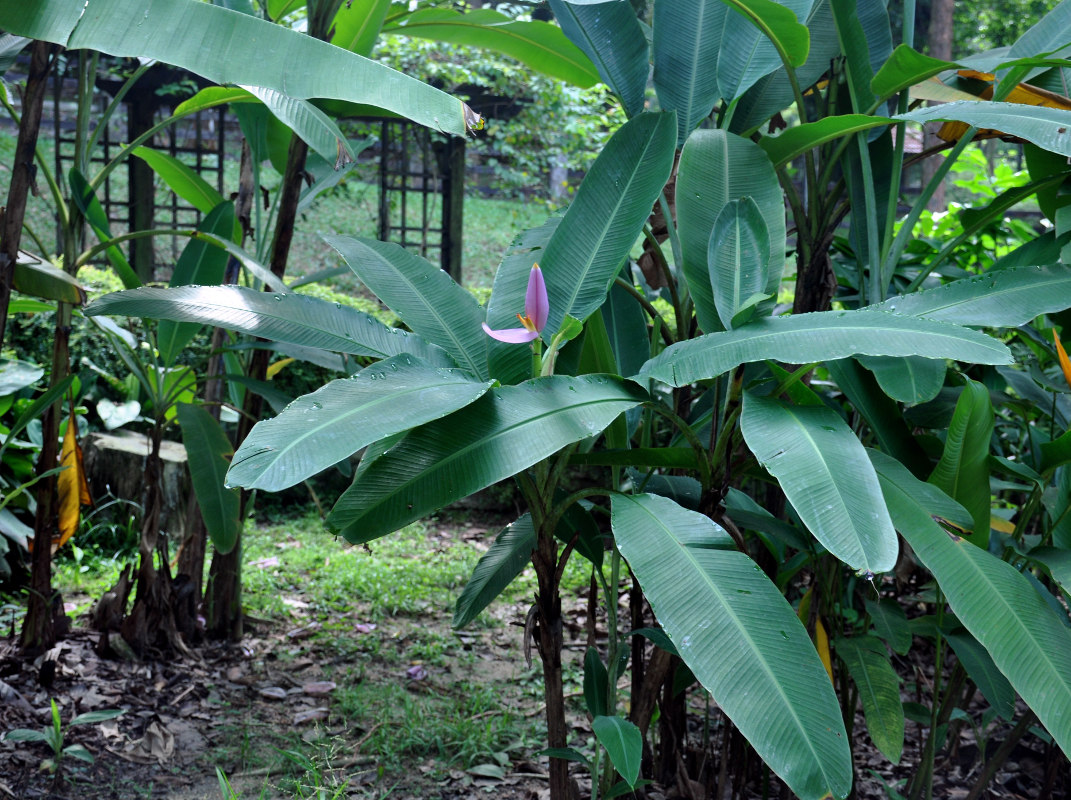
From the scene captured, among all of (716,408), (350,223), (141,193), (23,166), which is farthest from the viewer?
(350,223)

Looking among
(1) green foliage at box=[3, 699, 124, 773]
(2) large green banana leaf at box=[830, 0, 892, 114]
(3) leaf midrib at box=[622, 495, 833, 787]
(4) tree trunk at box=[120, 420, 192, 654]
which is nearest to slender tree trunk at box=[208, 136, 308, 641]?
(4) tree trunk at box=[120, 420, 192, 654]

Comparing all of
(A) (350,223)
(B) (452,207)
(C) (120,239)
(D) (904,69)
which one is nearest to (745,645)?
(D) (904,69)

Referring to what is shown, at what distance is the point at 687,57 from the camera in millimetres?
1595

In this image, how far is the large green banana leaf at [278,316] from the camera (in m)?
1.24

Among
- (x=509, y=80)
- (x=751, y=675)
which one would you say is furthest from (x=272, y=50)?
(x=509, y=80)

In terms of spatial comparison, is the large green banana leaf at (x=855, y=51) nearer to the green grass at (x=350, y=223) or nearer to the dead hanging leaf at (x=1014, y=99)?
the dead hanging leaf at (x=1014, y=99)

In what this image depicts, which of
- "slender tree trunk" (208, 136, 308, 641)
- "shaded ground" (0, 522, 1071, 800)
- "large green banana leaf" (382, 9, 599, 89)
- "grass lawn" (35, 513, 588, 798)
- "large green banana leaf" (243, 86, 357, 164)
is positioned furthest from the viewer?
"slender tree trunk" (208, 136, 308, 641)

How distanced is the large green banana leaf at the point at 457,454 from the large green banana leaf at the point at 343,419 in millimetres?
57

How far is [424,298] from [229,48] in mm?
483

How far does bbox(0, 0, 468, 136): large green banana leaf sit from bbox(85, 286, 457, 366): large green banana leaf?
1.13 feet

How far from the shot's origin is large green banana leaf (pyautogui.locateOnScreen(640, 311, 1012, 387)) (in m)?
1.01

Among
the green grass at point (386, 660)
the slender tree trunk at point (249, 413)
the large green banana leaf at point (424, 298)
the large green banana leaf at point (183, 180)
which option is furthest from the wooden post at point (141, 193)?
the large green banana leaf at point (424, 298)

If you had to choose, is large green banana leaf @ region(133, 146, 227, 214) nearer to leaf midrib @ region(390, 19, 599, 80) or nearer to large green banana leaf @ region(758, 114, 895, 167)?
leaf midrib @ region(390, 19, 599, 80)

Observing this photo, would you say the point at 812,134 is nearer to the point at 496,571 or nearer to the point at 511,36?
the point at 496,571
